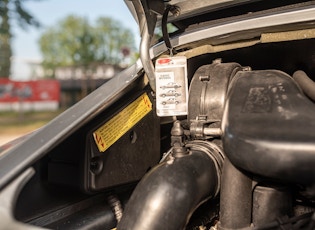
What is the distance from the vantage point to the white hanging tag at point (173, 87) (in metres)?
1.44

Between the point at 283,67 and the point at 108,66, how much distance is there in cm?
3408

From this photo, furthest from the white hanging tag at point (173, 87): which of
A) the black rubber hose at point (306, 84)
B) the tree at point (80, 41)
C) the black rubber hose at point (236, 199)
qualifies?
the tree at point (80, 41)

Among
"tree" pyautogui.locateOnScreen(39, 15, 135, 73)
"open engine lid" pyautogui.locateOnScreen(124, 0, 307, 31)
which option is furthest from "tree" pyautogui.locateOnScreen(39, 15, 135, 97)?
"open engine lid" pyautogui.locateOnScreen(124, 0, 307, 31)

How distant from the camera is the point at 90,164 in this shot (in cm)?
143

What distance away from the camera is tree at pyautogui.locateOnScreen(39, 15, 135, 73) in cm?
4469

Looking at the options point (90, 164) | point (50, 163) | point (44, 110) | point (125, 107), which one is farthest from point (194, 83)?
point (44, 110)

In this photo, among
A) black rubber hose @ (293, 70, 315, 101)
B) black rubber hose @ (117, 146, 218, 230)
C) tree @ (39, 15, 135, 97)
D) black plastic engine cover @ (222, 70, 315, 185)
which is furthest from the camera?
tree @ (39, 15, 135, 97)

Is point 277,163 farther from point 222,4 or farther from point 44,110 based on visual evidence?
point 44,110

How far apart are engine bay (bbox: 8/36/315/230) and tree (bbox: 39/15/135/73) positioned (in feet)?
140

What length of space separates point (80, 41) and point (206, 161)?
153 ft

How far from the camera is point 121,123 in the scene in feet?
5.01

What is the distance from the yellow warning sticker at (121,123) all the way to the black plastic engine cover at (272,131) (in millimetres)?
500

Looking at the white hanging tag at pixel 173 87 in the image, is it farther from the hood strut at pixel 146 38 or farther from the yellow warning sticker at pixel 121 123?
the yellow warning sticker at pixel 121 123

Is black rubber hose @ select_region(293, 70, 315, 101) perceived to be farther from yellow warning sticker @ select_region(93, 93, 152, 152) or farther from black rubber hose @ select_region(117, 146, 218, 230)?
yellow warning sticker @ select_region(93, 93, 152, 152)
